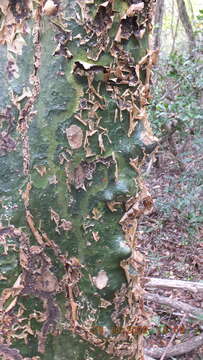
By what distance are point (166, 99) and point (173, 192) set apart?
805 mm

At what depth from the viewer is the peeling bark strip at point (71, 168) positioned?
642mm

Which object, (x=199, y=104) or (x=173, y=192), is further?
(x=199, y=104)

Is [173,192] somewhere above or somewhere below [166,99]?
below

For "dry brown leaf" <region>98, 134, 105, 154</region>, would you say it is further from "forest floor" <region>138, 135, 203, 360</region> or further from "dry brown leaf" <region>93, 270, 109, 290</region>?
"forest floor" <region>138, 135, 203, 360</region>

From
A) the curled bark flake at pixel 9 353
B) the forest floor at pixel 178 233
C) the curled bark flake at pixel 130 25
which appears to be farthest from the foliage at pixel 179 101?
the curled bark flake at pixel 9 353

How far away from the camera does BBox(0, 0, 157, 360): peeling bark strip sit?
0.64 m

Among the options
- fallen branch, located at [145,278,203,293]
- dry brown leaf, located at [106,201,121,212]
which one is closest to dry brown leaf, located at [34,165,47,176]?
dry brown leaf, located at [106,201,121,212]

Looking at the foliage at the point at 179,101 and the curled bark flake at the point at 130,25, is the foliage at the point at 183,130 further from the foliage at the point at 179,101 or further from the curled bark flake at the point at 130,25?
the curled bark flake at the point at 130,25

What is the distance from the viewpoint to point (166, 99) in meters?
3.23

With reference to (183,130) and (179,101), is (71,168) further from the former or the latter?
(183,130)

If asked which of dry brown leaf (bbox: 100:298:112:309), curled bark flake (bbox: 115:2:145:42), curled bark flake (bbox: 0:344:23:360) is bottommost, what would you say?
curled bark flake (bbox: 0:344:23:360)

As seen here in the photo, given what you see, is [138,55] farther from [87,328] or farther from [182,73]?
[182,73]

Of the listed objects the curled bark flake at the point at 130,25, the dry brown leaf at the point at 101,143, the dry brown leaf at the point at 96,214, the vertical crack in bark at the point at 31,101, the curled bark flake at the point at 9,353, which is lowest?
the curled bark flake at the point at 9,353

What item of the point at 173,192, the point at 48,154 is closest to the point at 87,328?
the point at 48,154
